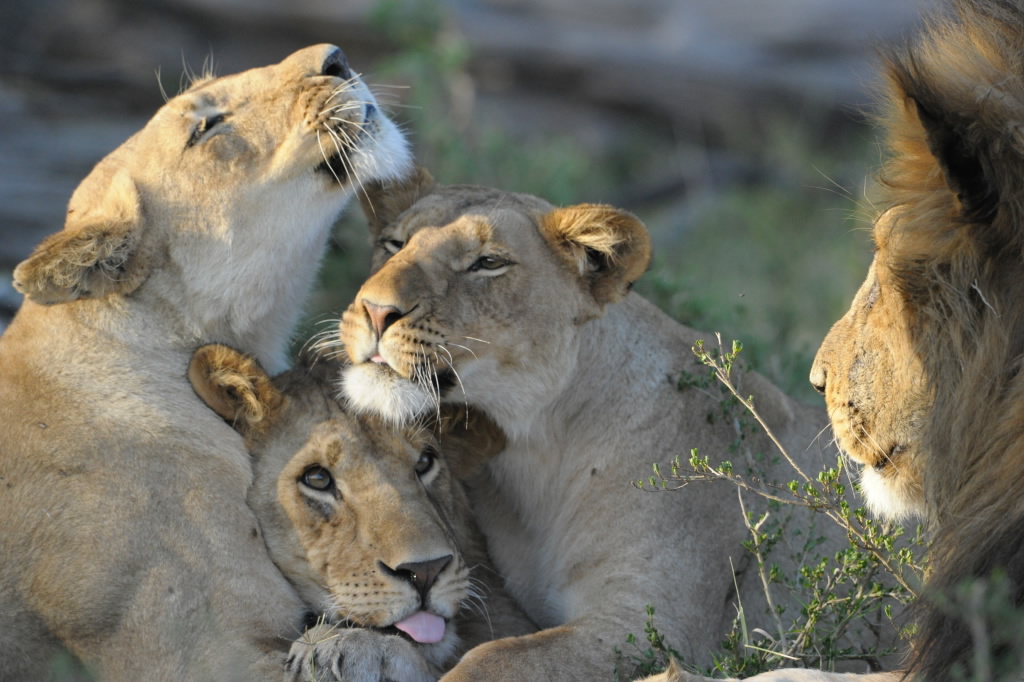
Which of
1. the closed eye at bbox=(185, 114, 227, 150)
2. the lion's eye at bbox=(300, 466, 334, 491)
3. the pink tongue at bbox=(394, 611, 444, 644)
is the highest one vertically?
the closed eye at bbox=(185, 114, 227, 150)

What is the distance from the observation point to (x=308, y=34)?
8266mm

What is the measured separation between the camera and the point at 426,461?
3.69 metres

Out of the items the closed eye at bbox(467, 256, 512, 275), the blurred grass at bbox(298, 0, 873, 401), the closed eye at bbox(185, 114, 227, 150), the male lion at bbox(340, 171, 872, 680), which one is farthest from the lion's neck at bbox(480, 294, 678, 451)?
the closed eye at bbox(185, 114, 227, 150)

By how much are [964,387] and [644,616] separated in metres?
1.25

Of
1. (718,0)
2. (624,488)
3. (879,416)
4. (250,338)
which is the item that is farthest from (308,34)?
(879,416)

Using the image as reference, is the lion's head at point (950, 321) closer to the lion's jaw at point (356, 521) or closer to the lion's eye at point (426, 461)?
the lion's jaw at point (356, 521)

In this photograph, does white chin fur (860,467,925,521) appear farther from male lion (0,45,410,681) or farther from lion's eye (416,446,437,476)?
male lion (0,45,410,681)

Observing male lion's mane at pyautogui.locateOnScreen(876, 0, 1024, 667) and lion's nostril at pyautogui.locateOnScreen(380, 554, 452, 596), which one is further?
lion's nostril at pyautogui.locateOnScreen(380, 554, 452, 596)

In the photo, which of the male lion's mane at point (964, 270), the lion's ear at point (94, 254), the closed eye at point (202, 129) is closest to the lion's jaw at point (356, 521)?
the lion's ear at point (94, 254)

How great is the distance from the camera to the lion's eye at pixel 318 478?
352 centimetres

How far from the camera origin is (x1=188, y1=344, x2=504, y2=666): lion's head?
3.32 m

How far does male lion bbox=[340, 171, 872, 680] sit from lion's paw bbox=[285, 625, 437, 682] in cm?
25

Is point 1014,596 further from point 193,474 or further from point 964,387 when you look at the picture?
point 193,474

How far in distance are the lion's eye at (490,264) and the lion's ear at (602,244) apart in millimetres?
189
